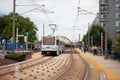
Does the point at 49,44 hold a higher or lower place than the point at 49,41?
lower

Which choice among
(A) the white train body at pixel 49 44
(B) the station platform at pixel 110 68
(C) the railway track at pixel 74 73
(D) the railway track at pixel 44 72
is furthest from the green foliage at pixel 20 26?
(D) the railway track at pixel 44 72

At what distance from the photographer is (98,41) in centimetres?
11812

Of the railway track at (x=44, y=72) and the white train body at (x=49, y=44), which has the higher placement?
the white train body at (x=49, y=44)

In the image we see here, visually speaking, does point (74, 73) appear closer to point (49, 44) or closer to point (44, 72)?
point (44, 72)

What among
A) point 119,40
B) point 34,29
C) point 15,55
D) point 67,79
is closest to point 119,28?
point 34,29

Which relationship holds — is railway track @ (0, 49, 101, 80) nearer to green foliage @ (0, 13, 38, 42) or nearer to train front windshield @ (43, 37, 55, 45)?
train front windshield @ (43, 37, 55, 45)

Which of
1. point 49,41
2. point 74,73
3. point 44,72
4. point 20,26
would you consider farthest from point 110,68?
point 20,26

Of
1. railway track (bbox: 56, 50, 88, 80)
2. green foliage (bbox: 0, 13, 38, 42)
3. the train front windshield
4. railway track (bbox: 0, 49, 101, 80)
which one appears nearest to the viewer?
railway track (bbox: 0, 49, 101, 80)

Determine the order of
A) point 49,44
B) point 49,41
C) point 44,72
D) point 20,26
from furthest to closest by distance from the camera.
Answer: point 20,26
point 49,44
point 49,41
point 44,72

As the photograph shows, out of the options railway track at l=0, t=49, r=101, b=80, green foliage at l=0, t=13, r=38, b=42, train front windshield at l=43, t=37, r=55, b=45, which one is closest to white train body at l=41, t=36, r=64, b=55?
train front windshield at l=43, t=37, r=55, b=45

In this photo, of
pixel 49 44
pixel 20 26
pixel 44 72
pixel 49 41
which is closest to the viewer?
pixel 44 72

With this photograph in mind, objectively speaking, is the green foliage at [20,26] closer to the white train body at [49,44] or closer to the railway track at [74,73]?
the white train body at [49,44]

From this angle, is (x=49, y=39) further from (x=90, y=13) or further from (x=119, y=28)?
(x=119, y=28)

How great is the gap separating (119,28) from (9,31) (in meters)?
42.4
